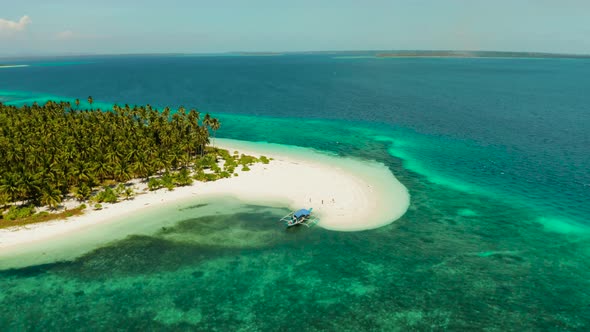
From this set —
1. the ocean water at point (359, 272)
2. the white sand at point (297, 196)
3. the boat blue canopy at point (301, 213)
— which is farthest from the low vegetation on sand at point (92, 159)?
the boat blue canopy at point (301, 213)

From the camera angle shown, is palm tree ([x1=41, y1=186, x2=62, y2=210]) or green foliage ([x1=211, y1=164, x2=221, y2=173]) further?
green foliage ([x1=211, y1=164, x2=221, y2=173])

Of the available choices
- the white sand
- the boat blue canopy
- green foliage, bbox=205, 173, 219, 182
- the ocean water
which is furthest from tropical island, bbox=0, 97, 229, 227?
the boat blue canopy

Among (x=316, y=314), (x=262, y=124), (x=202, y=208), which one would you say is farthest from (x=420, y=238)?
(x=262, y=124)

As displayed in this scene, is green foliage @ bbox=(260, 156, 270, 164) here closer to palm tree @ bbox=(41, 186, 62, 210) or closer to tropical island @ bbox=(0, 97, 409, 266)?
tropical island @ bbox=(0, 97, 409, 266)

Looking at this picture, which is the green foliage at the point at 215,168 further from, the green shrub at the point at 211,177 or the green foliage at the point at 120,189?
the green foliage at the point at 120,189

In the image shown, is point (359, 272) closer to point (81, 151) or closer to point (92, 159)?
point (92, 159)

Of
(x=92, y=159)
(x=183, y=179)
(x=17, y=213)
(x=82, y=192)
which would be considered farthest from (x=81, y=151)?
(x=183, y=179)

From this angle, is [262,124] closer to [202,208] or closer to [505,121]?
[202,208]
